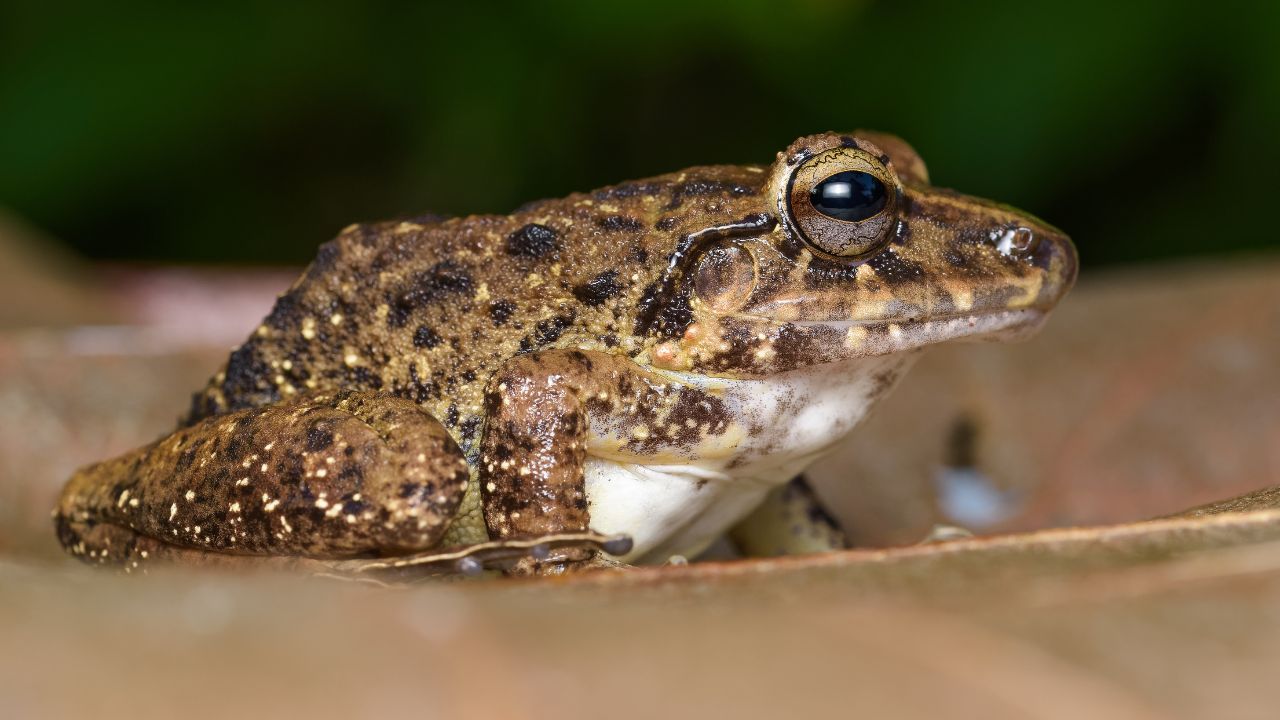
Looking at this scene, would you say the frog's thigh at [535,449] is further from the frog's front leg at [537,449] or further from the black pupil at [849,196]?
the black pupil at [849,196]

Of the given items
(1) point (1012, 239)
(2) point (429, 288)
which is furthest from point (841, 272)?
(2) point (429, 288)

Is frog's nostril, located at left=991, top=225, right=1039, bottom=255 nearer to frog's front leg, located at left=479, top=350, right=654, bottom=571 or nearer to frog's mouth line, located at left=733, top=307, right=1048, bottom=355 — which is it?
frog's mouth line, located at left=733, top=307, right=1048, bottom=355

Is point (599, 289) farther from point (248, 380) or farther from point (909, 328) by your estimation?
point (248, 380)

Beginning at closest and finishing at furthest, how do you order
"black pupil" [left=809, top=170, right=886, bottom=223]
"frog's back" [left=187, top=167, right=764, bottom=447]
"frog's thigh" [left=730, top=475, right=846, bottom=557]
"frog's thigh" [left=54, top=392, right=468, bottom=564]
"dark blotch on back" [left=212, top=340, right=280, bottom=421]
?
"frog's thigh" [left=54, top=392, right=468, bottom=564]
"black pupil" [left=809, top=170, right=886, bottom=223]
"frog's back" [left=187, top=167, right=764, bottom=447]
"dark blotch on back" [left=212, top=340, right=280, bottom=421]
"frog's thigh" [left=730, top=475, right=846, bottom=557]

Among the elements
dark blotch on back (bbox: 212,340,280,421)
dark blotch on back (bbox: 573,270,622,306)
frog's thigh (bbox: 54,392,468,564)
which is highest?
dark blotch on back (bbox: 573,270,622,306)

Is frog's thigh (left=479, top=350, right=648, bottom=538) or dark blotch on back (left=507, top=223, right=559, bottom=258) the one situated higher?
dark blotch on back (left=507, top=223, right=559, bottom=258)

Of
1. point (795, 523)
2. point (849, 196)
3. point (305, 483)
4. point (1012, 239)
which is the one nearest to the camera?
point (305, 483)

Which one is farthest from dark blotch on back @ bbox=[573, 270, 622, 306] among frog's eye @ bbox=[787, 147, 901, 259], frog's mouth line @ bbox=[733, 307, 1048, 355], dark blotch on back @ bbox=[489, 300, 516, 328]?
frog's eye @ bbox=[787, 147, 901, 259]
